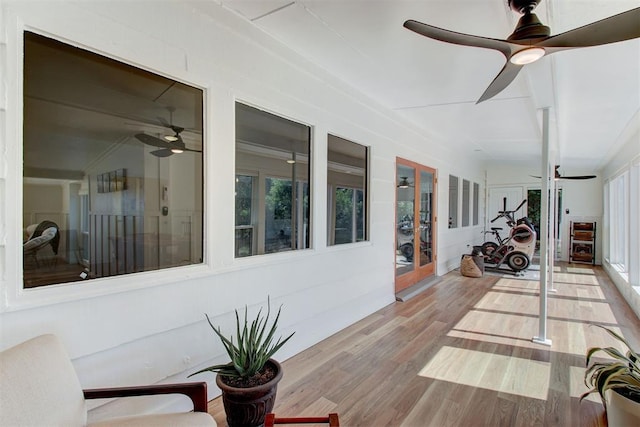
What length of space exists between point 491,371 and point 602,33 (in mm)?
2536

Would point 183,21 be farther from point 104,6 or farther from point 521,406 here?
point 521,406

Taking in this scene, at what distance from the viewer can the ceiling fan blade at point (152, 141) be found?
2137 mm

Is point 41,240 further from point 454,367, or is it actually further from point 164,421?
point 454,367

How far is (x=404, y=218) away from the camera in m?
5.32

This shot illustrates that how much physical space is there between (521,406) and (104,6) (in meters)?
3.60

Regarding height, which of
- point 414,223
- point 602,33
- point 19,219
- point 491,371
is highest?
point 602,33

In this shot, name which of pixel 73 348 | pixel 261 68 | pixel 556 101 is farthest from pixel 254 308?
pixel 556 101

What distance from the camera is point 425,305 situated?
15.3 feet

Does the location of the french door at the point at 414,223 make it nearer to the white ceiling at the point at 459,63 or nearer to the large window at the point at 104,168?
the white ceiling at the point at 459,63

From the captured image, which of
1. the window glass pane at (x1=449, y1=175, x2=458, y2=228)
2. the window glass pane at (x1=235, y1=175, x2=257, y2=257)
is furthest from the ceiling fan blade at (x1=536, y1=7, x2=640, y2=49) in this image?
the window glass pane at (x1=449, y1=175, x2=458, y2=228)

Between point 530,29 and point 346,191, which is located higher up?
point 530,29

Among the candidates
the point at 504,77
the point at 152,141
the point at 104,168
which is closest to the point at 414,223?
the point at 504,77

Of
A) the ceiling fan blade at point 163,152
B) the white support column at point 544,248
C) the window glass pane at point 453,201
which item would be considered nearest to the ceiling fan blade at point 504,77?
the white support column at point 544,248

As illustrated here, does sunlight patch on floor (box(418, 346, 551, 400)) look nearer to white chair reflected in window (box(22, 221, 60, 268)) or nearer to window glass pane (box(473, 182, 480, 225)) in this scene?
white chair reflected in window (box(22, 221, 60, 268))
